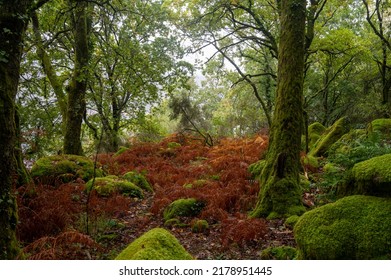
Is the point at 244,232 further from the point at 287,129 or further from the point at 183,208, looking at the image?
the point at 287,129

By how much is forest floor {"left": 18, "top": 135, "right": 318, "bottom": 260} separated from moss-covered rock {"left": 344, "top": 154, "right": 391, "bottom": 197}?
1.28 m

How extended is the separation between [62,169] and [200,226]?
15.3 feet

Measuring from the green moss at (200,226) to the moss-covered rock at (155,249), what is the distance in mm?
2982

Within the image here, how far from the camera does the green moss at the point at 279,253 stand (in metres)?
4.20

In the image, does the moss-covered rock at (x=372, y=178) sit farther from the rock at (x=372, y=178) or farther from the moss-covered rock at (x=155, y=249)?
the moss-covered rock at (x=155, y=249)

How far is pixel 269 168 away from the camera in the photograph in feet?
20.3

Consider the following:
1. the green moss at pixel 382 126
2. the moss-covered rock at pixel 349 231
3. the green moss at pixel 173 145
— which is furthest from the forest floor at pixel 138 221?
the green moss at pixel 173 145

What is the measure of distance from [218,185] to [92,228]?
364 centimetres

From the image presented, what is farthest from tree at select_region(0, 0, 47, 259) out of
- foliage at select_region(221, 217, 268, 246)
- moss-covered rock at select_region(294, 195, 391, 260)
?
moss-covered rock at select_region(294, 195, 391, 260)

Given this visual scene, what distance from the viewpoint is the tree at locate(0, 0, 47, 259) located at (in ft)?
11.7

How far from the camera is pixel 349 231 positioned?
3.29 meters

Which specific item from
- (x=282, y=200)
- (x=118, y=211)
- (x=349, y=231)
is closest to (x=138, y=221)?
(x=118, y=211)
